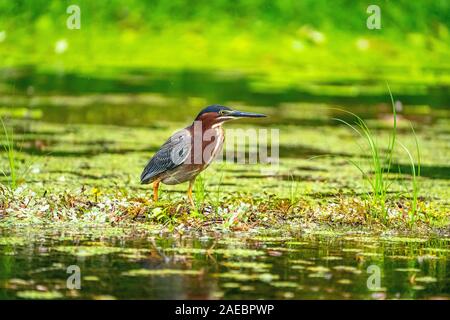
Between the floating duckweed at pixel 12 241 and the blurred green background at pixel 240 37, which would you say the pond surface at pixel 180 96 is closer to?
the blurred green background at pixel 240 37

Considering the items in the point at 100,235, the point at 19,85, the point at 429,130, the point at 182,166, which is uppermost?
the point at 19,85

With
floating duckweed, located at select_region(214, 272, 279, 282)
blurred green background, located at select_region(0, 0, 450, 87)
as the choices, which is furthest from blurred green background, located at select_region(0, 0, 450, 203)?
floating duckweed, located at select_region(214, 272, 279, 282)

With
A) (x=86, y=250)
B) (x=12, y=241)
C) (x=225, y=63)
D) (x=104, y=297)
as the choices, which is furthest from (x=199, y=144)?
(x=225, y=63)

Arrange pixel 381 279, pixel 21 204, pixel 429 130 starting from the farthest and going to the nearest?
1. pixel 429 130
2. pixel 21 204
3. pixel 381 279

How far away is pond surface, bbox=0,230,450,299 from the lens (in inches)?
247

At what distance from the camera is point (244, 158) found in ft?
41.7

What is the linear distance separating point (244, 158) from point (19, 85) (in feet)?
22.2

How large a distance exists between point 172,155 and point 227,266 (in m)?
1.89

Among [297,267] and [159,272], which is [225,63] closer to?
[297,267]

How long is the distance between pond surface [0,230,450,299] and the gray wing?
0.92 m

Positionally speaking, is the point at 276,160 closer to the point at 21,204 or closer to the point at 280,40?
the point at 21,204

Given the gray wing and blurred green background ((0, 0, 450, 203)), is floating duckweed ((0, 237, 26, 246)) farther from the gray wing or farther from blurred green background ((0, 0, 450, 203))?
blurred green background ((0, 0, 450, 203))
